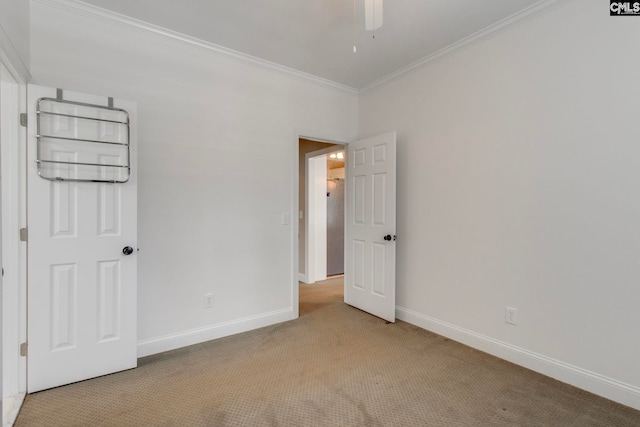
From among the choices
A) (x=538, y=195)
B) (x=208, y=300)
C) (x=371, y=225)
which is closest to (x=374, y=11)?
(x=538, y=195)

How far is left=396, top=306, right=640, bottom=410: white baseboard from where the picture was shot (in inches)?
76.1

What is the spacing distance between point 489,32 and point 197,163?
8.86ft

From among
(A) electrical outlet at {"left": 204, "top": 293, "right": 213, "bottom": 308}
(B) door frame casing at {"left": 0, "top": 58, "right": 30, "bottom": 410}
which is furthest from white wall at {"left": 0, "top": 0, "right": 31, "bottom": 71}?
(A) electrical outlet at {"left": 204, "top": 293, "right": 213, "bottom": 308}

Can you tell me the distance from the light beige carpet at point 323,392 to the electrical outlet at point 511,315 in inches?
13.0

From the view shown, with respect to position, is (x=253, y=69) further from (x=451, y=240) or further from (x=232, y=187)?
(x=451, y=240)

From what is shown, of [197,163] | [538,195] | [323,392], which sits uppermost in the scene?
[197,163]

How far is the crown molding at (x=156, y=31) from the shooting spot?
2.22m

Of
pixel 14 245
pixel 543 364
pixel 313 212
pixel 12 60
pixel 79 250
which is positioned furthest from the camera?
pixel 313 212

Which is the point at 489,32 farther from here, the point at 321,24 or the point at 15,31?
the point at 15,31

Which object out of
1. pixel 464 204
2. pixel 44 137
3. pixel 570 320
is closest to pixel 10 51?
pixel 44 137

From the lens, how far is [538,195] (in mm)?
2312

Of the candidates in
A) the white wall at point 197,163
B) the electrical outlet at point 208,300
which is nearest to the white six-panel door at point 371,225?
the white wall at point 197,163

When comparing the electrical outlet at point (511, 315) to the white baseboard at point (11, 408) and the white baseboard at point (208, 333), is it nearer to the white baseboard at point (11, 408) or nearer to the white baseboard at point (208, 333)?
the white baseboard at point (208, 333)

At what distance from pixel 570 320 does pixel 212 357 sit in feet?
8.76
